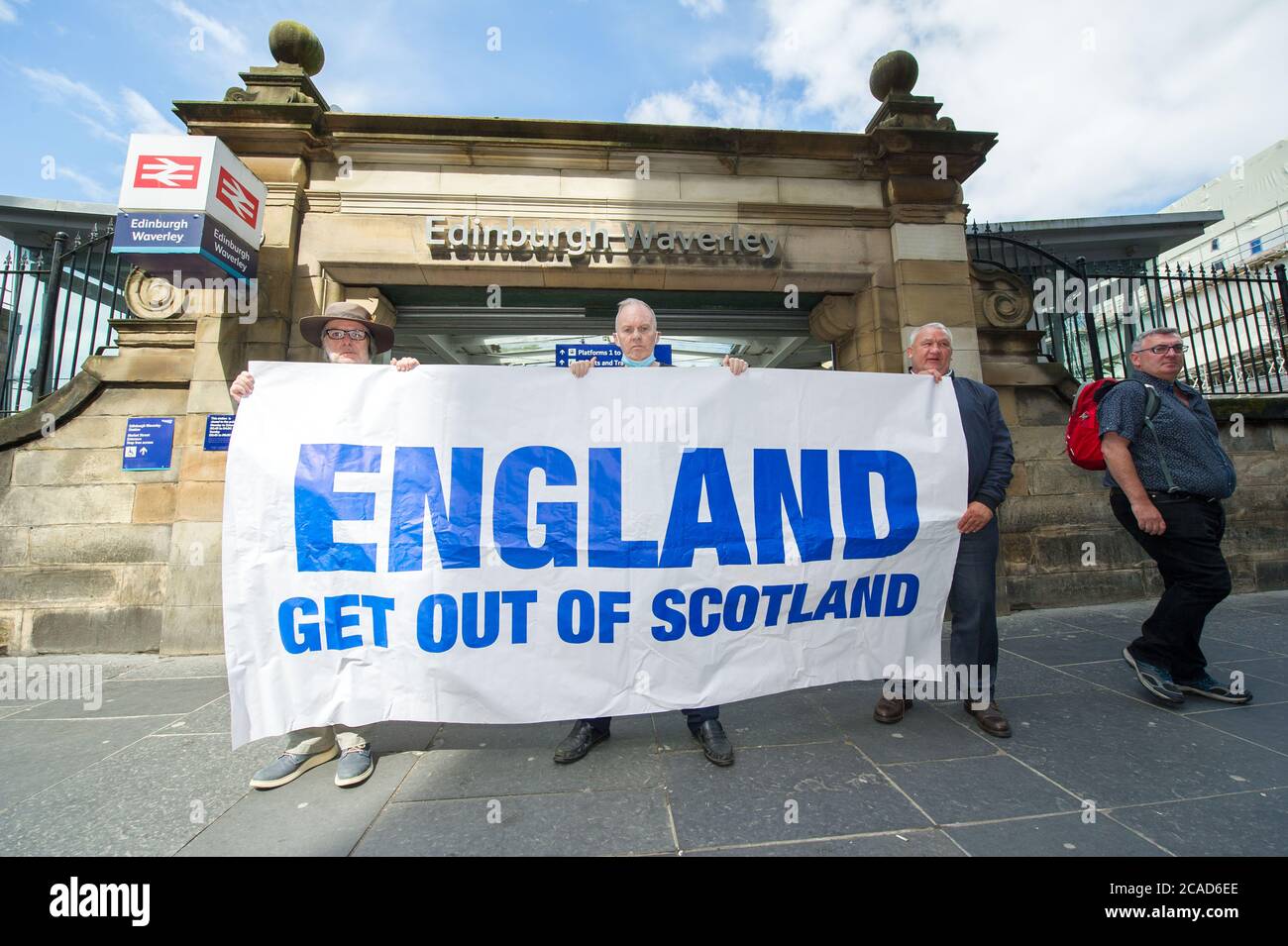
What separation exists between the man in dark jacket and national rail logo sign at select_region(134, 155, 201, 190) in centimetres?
559

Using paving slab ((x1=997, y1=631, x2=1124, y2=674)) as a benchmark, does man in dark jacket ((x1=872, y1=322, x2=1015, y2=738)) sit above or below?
above

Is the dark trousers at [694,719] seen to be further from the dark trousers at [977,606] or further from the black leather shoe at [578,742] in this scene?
the dark trousers at [977,606]

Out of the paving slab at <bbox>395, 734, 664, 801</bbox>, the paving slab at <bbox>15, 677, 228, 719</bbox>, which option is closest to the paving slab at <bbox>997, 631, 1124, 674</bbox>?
the paving slab at <bbox>395, 734, 664, 801</bbox>

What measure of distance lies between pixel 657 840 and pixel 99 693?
4.21 m

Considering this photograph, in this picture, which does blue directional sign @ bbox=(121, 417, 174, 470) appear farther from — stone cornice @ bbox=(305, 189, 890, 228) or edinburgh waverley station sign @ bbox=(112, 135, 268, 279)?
stone cornice @ bbox=(305, 189, 890, 228)

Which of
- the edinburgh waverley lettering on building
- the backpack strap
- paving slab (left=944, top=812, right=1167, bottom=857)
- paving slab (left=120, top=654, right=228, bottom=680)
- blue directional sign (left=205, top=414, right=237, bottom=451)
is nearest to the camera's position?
paving slab (left=944, top=812, right=1167, bottom=857)

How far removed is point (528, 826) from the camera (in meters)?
2.02

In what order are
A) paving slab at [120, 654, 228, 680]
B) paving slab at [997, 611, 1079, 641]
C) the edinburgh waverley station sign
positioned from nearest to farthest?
paving slab at [120, 654, 228, 680] → the edinburgh waverley station sign → paving slab at [997, 611, 1079, 641]

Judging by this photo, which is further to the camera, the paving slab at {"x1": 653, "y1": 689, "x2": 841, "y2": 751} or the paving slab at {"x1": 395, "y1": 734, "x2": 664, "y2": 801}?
the paving slab at {"x1": 653, "y1": 689, "x2": 841, "y2": 751}

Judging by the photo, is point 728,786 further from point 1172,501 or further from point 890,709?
point 1172,501

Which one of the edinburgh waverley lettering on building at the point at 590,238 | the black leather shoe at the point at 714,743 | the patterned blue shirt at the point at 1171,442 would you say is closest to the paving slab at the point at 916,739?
the black leather shoe at the point at 714,743

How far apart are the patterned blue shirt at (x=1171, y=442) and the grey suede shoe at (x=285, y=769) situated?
175 inches

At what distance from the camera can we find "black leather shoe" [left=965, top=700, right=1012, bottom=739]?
2689mm

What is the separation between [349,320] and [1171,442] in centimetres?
449
